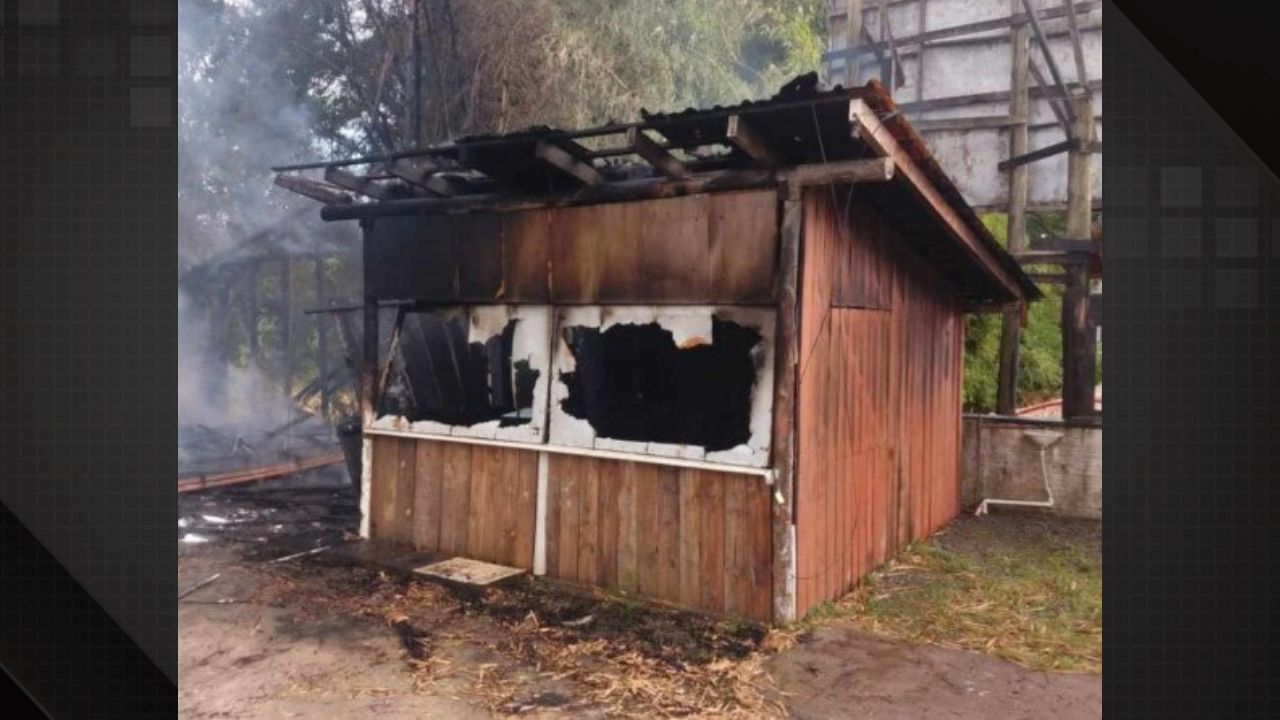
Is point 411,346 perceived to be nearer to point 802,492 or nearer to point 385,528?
point 385,528

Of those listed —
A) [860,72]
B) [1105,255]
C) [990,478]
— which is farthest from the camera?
[860,72]

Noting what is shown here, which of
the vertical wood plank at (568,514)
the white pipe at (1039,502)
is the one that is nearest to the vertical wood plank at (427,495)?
the vertical wood plank at (568,514)

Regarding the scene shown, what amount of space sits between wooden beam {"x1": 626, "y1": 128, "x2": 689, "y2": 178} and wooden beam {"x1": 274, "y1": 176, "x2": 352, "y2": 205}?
352cm

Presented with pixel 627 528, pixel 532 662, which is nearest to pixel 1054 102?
pixel 627 528

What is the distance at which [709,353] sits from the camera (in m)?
6.23

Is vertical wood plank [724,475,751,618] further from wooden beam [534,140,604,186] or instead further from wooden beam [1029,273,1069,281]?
wooden beam [1029,273,1069,281]

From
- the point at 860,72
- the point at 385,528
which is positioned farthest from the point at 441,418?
the point at 860,72

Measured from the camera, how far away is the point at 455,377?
760cm

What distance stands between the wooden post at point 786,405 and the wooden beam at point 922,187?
724 millimetres

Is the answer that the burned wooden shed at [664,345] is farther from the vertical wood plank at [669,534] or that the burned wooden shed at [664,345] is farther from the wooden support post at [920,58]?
the wooden support post at [920,58]

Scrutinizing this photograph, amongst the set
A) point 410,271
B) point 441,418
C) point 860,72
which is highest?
point 860,72

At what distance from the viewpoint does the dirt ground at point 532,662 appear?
184 inches

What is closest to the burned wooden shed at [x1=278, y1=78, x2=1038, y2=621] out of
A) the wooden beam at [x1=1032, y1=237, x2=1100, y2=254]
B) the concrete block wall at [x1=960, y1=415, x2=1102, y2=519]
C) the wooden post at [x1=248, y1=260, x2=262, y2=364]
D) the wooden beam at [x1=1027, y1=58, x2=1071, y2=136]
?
the wooden beam at [x1=1032, y1=237, x2=1100, y2=254]

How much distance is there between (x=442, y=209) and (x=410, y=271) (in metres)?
0.78
